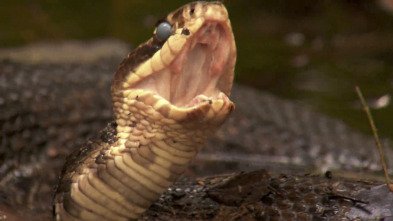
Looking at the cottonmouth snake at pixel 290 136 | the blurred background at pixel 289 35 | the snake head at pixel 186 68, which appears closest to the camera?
the snake head at pixel 186 68

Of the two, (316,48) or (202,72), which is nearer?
(202,72)

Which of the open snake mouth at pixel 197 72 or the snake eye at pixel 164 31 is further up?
the snake eye at pixel 164 31

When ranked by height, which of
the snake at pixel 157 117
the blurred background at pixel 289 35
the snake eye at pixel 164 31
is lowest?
the snake at pixel 157 117

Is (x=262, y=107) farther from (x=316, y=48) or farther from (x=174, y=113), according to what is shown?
(x=174, y=113)

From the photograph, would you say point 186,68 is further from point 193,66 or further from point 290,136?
point 290,136

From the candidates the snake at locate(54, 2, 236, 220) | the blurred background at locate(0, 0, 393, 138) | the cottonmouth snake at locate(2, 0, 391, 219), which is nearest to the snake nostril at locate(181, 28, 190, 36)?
the snake at locate(54, 2, 236, 220)

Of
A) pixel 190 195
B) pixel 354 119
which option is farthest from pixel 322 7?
pixel 190 195

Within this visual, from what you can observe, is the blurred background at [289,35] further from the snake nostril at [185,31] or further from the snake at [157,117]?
the snake nostril at [185,31]

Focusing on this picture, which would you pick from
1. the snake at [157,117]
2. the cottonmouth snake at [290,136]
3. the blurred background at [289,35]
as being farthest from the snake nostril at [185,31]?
the blurred background at [289,35]
